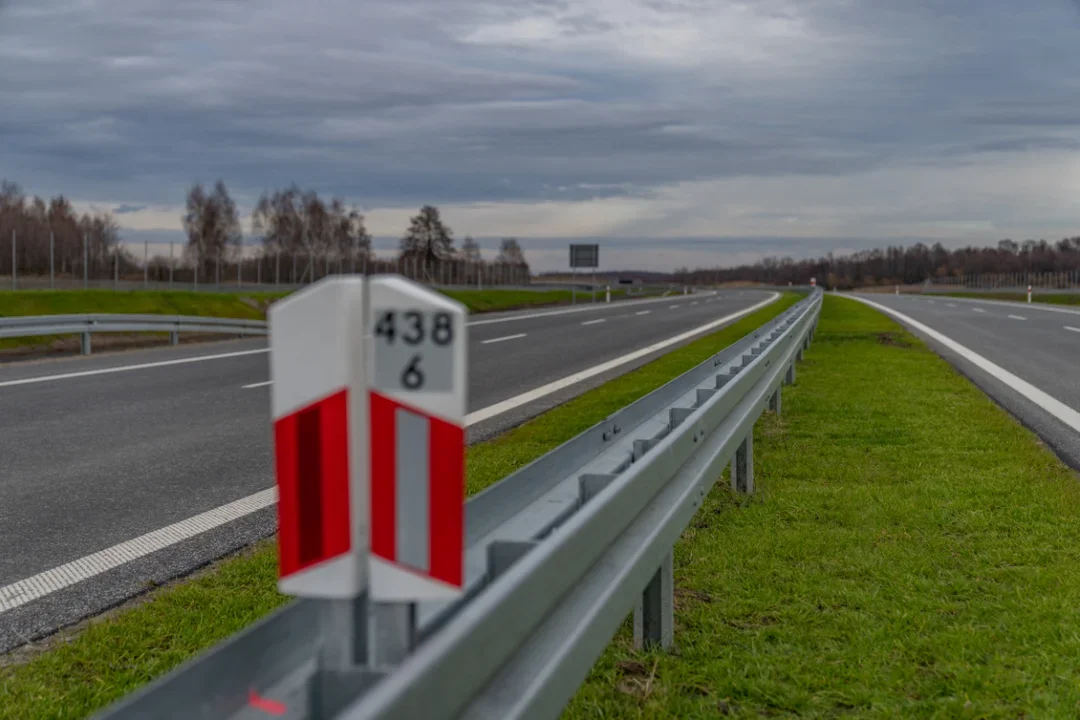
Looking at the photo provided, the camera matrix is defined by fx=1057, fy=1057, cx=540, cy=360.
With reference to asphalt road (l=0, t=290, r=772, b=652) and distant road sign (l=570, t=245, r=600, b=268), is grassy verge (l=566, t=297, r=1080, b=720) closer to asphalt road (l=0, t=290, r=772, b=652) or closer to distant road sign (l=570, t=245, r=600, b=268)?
asphalt road (l=0, t=290, r=772, b=652)

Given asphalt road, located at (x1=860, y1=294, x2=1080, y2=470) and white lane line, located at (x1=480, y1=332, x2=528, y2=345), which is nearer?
asphalt road, located at (x1=860, y1=294, x2=1080, y2=470)

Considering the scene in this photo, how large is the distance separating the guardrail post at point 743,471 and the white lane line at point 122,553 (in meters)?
2.86

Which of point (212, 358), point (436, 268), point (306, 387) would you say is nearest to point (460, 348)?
point (306, 387)

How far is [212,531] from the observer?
5.84 m

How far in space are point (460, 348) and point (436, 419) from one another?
0.15 m

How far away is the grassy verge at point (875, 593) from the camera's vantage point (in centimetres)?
346

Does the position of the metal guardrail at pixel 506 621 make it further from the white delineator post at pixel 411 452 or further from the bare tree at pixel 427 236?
the bare tree at pixel 427 236

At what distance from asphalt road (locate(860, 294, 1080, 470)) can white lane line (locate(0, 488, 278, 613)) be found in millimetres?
5645

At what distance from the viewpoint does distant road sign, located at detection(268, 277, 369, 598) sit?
188cm

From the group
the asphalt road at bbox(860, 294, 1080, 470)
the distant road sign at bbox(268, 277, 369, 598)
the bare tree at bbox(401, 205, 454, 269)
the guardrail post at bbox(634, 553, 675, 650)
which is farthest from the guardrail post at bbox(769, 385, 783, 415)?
the bare tree at bbox(401, 205, 454, 269)

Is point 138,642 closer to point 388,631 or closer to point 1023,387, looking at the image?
point 388,631

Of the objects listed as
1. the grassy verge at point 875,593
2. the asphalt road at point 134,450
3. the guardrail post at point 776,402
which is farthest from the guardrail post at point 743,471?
the guardrail post at point 776,402

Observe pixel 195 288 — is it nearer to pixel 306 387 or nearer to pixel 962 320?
pixel 962 320

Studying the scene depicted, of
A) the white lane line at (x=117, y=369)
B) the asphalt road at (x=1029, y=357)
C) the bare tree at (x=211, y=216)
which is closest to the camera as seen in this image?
the asphalt road at (x=1029, y=357)
